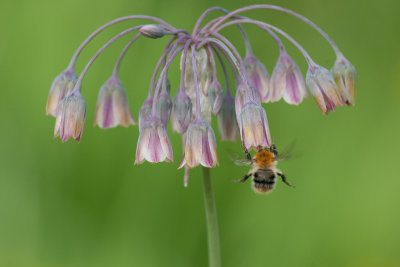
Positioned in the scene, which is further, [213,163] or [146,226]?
[146,226]

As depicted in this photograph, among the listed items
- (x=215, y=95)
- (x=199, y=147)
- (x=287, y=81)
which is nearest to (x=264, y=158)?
(x=287, y=81)

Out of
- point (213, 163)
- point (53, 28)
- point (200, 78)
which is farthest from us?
point (53, 28)

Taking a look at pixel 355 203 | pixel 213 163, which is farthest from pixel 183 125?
pixel 355 203

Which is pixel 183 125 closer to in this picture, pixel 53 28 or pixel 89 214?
pixel 89 214

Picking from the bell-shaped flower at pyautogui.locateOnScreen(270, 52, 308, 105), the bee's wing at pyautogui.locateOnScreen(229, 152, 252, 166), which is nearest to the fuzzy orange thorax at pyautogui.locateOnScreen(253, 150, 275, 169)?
the bee's wing at pyautogui.locateOnScreen(229, 152, 252, 166)

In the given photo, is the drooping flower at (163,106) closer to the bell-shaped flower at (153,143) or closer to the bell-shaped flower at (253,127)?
the bell-shaped flower at (153,143)

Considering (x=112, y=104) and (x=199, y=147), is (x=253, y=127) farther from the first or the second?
(x=112, y=104)

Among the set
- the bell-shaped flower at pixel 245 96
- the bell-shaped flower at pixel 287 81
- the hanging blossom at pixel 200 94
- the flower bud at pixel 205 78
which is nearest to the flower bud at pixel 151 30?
the hanging blossom at pixel 200 94
